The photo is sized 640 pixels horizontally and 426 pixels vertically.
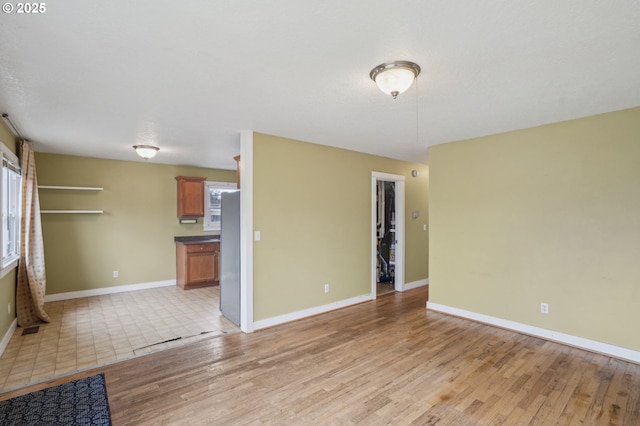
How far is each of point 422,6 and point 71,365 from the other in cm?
406

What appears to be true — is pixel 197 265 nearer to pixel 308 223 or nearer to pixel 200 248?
pixel 200 248

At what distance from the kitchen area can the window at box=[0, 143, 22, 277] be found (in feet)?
7.53

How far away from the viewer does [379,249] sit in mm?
6426

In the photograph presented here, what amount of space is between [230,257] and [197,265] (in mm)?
2191

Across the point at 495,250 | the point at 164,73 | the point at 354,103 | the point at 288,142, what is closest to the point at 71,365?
the point at 164,73

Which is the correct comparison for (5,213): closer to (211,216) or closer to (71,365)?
(71,365)

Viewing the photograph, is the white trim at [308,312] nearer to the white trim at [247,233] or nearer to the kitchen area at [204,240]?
the white trim at [247,233]

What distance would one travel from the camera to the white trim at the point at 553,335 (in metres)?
3.04

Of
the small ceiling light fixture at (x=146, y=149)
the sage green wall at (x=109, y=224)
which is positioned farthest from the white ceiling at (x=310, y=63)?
the sage green wall at (x=109, y=224)

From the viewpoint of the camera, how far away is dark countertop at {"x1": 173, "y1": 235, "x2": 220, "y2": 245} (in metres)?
5.93

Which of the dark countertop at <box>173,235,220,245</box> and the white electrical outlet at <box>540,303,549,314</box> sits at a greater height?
the dark countertop at <box>173,235,220,245</box>

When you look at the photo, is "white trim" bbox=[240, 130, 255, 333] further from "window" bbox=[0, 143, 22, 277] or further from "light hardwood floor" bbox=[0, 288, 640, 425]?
"window" bbox=[0, 143, 22, 277]

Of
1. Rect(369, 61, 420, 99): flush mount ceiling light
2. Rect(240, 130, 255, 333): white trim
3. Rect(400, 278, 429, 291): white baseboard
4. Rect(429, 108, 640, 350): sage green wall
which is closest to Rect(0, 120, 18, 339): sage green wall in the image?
Rect(240, 130, 255, 333): white trim

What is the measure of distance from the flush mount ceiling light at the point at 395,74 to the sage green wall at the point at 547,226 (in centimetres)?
239
